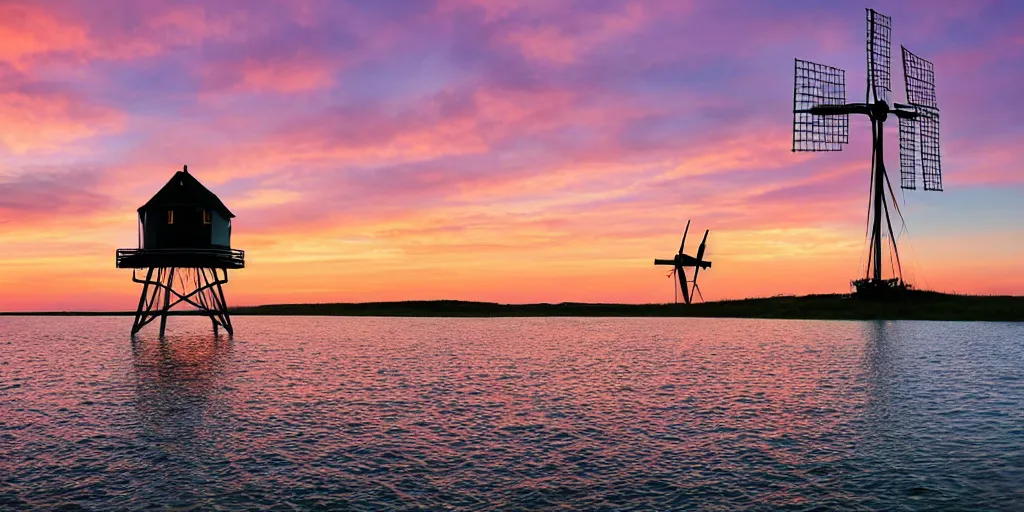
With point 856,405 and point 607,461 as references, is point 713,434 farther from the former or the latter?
point 856,405

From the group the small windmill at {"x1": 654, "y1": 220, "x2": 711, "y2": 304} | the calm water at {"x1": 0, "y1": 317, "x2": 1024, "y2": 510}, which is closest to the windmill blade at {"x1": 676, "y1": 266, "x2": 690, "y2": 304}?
the small windmill at {"x1": 654, "y1": 220, "x2": 711, "y2": 304}

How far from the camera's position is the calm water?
16031mm

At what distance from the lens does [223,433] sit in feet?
75.6

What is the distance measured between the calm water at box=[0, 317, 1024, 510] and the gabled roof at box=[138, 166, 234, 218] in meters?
19.2

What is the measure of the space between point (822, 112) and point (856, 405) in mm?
78792

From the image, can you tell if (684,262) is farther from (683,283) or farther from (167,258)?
(167,258)

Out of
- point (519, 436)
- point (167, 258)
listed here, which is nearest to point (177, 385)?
point (519, 436)

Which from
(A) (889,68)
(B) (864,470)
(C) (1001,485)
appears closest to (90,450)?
(B) (864,470)

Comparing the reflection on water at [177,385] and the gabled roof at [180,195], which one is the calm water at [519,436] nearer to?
the reflection on water at [177,385]

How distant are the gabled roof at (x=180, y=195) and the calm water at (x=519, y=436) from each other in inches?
754

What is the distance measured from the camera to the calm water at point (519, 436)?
16.0 m

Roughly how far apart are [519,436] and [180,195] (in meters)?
49.2

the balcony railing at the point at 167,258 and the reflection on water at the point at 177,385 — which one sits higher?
the balcony railing at the point at 167,258

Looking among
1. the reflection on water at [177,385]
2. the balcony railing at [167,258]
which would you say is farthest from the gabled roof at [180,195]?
the reflection on water at [177,385]
